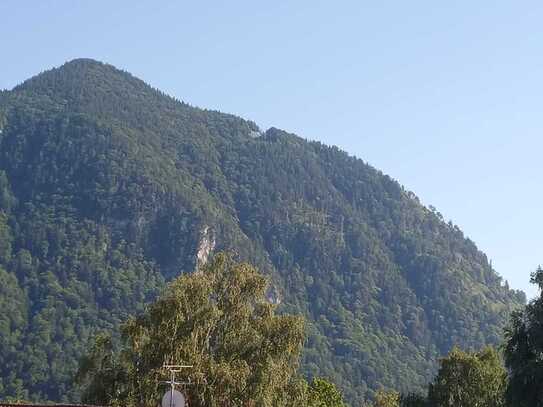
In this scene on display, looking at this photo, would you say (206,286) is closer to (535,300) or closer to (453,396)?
(535,300)

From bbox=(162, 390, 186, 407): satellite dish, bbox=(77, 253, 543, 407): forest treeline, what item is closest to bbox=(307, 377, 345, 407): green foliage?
bbox=(77, 253, 543, 407): forest treeline

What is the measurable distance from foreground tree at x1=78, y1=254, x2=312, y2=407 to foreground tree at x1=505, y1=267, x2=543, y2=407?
13.9 metres

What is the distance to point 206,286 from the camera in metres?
62.2

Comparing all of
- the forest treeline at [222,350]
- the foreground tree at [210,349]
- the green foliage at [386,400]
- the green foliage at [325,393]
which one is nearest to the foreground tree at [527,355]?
the forest treeline at [222,350]

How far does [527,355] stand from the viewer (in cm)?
5497

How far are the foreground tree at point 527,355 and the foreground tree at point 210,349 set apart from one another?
13932mm

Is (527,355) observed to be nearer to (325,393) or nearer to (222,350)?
(222,350)

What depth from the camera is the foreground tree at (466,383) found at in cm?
7800

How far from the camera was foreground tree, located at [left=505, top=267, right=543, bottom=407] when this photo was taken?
53.4 meters

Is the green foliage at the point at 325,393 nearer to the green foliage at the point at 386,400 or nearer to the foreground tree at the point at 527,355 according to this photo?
the green foliage at the point at 386,400

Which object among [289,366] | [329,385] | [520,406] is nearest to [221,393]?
[289,366]

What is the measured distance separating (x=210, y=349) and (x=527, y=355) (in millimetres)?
19198

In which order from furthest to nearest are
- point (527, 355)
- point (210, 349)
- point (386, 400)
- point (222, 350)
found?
point (386, 400) < point (210, 349) < point (222, 350) < point (527, 355)

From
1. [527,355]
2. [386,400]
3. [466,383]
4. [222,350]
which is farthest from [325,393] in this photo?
[527,355]
